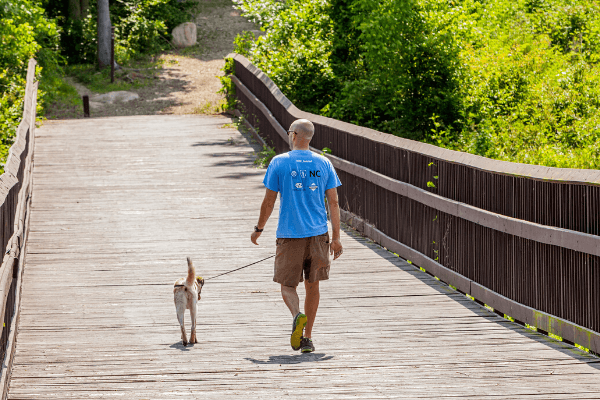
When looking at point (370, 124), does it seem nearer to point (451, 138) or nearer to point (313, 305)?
point (451, 138)

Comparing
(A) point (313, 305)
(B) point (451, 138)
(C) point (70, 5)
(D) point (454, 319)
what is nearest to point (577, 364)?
(D) point (454, 319)

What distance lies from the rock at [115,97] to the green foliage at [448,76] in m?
10.6

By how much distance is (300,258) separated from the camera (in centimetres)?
581

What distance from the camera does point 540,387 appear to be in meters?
4.91

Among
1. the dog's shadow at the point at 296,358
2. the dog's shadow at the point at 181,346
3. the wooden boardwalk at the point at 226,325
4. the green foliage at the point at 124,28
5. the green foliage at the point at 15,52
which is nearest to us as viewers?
the wooden boardwalk at the point at 226,325

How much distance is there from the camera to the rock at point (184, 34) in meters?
34.2

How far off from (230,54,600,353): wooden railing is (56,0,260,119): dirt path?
13.4 m

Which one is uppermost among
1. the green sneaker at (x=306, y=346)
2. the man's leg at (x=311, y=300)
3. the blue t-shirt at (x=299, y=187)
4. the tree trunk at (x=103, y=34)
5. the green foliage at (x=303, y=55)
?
the tree trunk at (x=103, y=34)

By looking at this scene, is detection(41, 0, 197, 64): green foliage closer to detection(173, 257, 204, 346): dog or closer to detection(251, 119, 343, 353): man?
detection(173, 257, 204, 346): dog

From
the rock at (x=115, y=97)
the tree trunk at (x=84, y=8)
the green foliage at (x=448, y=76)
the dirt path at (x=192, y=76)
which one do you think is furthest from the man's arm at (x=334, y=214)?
the tree trunk at (x=84, y=8)

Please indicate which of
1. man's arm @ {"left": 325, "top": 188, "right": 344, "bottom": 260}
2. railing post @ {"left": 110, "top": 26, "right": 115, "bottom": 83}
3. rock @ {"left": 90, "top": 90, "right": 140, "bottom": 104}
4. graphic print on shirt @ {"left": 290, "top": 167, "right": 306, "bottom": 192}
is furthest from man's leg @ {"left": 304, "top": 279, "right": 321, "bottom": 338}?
railing post @ {"left": 110, "top": 26, "right": 115, "bottom": 83}

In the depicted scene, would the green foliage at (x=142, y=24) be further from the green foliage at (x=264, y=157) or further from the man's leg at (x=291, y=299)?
the man's leg at (x=291, y=299)

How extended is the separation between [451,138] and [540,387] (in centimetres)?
972

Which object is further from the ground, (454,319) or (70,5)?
(70,5)
